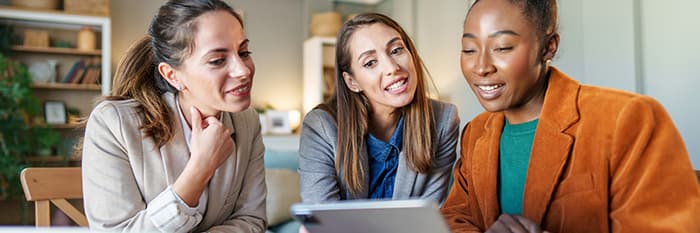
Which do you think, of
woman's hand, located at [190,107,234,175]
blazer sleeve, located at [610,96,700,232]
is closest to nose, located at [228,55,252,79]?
woman's hand, located at [190,107,234,175]

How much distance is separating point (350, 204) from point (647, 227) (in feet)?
1.68

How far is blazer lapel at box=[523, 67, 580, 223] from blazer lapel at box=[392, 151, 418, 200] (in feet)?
1.25

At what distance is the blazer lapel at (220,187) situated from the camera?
3.91ft

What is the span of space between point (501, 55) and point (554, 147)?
187 millimetres

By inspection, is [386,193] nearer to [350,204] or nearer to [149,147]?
[149,147]

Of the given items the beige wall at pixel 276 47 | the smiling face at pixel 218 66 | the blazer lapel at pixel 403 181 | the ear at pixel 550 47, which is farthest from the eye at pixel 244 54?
the beige wall at pixel 276 47

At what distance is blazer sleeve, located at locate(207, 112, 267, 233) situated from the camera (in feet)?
3.97

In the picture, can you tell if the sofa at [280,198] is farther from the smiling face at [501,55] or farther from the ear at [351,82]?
the smiling face at [501,55]

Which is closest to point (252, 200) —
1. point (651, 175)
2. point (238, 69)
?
point (238, 69)

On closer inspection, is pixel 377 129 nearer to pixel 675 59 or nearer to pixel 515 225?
pixel 515 225

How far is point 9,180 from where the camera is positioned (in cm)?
383

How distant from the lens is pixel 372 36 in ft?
4.52

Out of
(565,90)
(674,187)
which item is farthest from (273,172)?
(674,187)

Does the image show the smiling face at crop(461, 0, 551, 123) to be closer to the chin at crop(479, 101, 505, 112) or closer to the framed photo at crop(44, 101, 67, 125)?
the chin at crop(479, 101, 505, 112)
